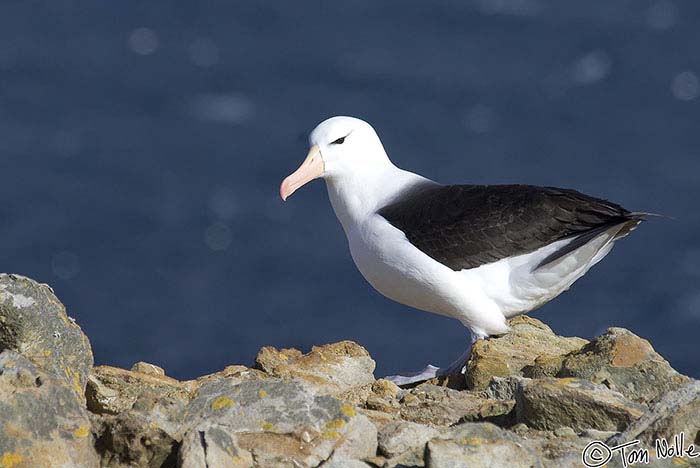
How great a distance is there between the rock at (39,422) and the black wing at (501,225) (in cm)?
520

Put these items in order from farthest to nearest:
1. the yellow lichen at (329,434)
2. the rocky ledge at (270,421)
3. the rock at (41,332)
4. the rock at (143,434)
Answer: the rock at (41,332), the yellow lichen at (329,434), the rock at (143,434), the rocky ledge at (270,421)

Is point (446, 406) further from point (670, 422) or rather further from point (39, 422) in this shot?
point (39, 422)

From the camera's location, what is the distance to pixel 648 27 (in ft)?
140

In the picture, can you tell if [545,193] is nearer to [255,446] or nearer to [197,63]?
[255,446]

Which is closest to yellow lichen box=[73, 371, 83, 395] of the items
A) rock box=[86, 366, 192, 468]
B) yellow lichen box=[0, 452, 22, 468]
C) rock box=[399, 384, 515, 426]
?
rock box=[86, 366, 192, 468]

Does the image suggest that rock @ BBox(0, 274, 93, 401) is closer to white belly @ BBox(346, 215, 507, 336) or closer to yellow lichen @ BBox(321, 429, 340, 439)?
yellow lichen @ BBox(321, 429, 340, 439)

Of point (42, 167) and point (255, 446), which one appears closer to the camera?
point (255, 446)

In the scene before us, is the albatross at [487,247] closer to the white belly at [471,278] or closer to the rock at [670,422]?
the white belly at [471,278]

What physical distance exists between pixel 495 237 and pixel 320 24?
33780 mm

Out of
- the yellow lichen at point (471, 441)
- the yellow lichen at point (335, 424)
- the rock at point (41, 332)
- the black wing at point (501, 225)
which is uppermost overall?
the black wing at point (501, 225)

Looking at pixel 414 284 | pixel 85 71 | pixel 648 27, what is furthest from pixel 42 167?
pixel 414 284

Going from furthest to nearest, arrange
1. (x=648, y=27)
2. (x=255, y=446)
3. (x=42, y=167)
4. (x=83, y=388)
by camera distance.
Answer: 1. (x=648, y=27)
2. (x=42, y=167)
3. (x=83, y=388)
4. (x=255, y=446)

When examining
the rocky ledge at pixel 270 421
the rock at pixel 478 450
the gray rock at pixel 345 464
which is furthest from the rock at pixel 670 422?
the gray rock at pixel 345 464

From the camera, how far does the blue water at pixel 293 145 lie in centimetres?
3136
